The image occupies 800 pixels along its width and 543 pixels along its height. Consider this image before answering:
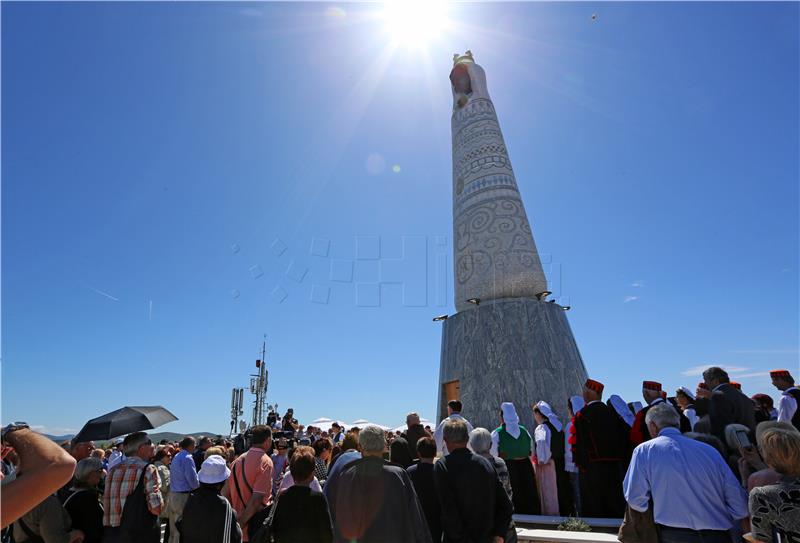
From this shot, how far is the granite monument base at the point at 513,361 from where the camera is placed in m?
11.5

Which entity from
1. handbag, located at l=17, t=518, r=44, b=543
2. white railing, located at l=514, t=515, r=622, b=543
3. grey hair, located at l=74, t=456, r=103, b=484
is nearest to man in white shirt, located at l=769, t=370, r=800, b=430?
white railing, located at l=514, t=515, r=622, b=543

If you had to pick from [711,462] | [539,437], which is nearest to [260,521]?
[711,462]

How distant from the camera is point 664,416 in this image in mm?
3461

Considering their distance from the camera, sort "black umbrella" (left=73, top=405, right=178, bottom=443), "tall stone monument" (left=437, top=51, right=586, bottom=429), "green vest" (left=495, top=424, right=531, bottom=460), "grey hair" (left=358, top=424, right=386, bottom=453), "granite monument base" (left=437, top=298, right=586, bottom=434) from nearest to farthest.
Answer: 1. "grey hair" (left=358, top=424, right=386, bottom=453)
2. "black umbrella" (left=73, top=405, right=178, bottom=443)
3. "green vest" (left=495, top=424, right=531, bottom=460)
4. "granite monument base" (left=437, top=298, right=586, bottom=434)
5. "tall stone monument" (left=437, top=51, right=586, bottom=429)

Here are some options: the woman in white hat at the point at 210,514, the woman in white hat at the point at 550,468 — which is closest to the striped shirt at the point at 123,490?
the woman in white hat at the point at 210,514

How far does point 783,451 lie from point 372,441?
2494 mm

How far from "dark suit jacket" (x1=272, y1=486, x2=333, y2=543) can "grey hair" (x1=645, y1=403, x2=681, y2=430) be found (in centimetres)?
255

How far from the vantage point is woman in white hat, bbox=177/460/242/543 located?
11.2ft

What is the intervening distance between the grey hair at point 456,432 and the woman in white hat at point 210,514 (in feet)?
5.89

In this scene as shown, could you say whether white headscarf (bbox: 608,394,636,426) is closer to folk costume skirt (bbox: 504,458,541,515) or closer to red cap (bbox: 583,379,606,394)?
red cap (bbox: 583,379,606,394)

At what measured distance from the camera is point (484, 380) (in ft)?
39.5

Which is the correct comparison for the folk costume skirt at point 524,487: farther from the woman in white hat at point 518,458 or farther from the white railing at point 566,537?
the white railing at point 566,537

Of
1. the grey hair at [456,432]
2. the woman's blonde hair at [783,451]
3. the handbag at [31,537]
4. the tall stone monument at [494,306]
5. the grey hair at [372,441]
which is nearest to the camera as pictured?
the woman's blonde hair at [783,451]

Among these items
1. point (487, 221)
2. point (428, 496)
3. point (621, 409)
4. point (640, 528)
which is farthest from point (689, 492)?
point (487, 221)
